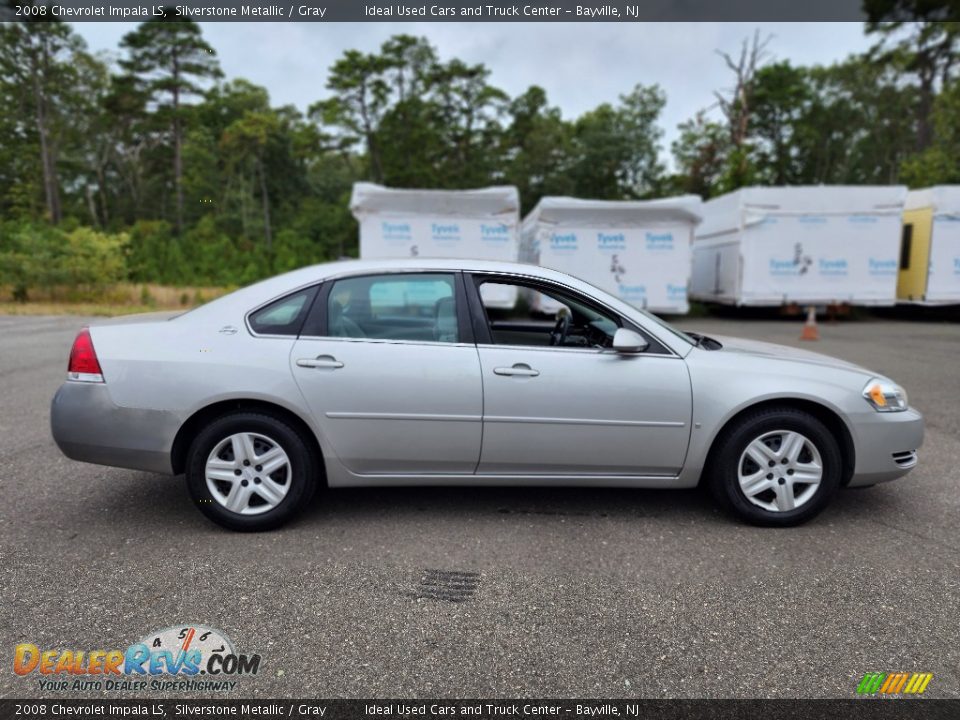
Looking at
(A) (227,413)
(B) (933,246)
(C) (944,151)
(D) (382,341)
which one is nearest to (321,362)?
(D) (382,341)

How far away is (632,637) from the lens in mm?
2557

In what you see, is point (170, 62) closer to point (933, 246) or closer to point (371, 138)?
point (371, 138)

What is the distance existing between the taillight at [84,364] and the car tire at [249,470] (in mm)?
638

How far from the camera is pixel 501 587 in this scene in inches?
116

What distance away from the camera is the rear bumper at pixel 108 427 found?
3.38 m

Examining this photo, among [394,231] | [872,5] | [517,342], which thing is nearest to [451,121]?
[872,5]

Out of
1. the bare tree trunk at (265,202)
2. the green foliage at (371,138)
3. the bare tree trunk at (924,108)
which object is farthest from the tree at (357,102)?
the bare tree trunk at (924,108)

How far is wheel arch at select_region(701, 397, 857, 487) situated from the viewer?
142 inches

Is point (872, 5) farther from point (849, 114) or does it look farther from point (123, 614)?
point (123, 614)

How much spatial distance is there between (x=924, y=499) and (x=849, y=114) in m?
45.3

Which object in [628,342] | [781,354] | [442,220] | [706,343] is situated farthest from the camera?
[442,220]

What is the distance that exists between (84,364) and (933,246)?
18.1 m

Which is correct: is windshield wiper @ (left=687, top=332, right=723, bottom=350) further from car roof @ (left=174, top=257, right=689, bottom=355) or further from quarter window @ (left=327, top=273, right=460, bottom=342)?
quarter window @ (left=327, top=273, right=460, bottom=342)

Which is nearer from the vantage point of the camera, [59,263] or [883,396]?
[883,396]
